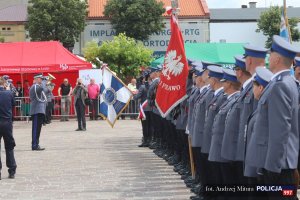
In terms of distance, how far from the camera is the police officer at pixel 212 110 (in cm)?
788

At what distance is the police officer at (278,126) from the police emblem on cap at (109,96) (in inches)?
500

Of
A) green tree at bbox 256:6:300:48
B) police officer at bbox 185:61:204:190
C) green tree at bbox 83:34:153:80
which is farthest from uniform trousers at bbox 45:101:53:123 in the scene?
green tree at bbox 256:6:300:48

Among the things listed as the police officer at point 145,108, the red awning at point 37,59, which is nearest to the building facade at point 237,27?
the red awning at point 37,59

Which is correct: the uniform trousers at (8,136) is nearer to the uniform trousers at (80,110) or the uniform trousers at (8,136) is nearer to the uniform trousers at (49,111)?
the uniform trousers at (80,110)

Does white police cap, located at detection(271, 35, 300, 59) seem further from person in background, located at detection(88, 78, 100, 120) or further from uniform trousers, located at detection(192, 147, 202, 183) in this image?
person in background, located at detection(88, 78, 100, 120)

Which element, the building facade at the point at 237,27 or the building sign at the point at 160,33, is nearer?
the building sign at the point at 160,33

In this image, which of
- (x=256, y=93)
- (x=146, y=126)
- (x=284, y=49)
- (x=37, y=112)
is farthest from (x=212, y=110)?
(x=37, y=112)

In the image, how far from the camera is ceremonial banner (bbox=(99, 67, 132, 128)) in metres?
18.0

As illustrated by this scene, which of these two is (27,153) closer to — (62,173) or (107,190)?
(62,173)

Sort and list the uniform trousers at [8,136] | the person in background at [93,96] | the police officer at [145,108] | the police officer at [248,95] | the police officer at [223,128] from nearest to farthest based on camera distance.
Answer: the police officer at [248,95] → the police officer at [223,128] → the uniform trousers at [8,136] → the police officer at [145,108] → the person in background at [93,96]

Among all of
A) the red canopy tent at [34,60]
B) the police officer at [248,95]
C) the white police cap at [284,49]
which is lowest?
the red canopy tent at [34,60]

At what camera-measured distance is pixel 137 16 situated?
67.0 metres

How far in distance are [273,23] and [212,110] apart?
196 feet

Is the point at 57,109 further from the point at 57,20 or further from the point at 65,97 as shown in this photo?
the point at 57,20
